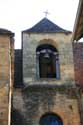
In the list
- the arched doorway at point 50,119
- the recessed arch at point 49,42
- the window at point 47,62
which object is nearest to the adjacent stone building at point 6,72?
the window at point 47,62

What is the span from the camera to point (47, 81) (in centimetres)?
1486

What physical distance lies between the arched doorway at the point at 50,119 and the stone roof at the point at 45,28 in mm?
3808

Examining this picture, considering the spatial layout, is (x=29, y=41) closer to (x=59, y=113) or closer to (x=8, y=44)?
(x=8, y=44)

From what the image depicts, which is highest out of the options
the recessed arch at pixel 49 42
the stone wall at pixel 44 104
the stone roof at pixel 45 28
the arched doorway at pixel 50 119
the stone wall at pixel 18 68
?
the stone roof at pixel 45 28

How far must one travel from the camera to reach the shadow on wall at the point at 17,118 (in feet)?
44.6

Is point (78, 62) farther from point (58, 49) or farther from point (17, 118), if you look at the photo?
point (17, 118)

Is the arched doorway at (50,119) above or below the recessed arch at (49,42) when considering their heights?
below

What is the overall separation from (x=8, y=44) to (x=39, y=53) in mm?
2192

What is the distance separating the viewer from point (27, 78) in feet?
48.9

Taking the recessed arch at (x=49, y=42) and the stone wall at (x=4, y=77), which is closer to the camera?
the stone wall at (x=4, y=77)

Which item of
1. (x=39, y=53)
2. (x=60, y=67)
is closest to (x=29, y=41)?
(x=39, y=53)

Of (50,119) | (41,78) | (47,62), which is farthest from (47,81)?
(50,119)

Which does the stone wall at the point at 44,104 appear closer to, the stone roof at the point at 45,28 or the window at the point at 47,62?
the window at the point at 47,62

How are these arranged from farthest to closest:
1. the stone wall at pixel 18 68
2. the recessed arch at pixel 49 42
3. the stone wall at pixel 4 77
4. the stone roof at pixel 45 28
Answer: the stone roof at pixel 45 28 → the recessed arch at pixel 49 42 → the stone wall at pixel 18 68 → the stone wall at pixel 4 77
